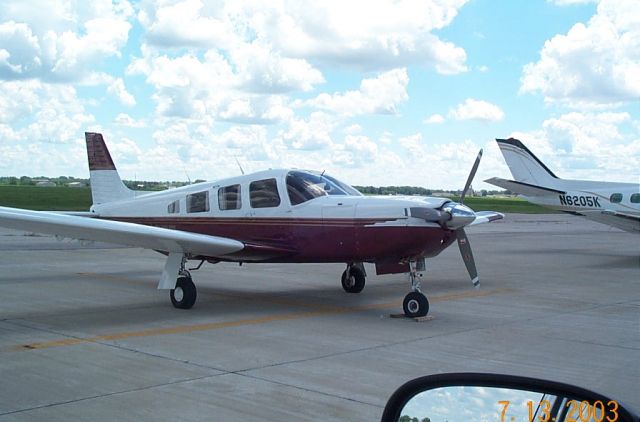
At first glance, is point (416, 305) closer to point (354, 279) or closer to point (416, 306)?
point (416, 306)

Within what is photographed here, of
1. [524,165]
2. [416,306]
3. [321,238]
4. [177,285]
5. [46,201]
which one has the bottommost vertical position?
[416,306]

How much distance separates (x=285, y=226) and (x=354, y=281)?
2.47 meters

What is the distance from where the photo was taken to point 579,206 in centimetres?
2381

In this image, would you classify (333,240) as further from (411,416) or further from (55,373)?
(411,416)

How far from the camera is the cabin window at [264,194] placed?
11.3 meters

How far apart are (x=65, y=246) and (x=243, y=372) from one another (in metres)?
17.5

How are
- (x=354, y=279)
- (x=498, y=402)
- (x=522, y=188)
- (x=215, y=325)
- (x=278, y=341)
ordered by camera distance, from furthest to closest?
(x=522, y=188), (x=354, y=279), (x=215, y=325), (x=278, y=341), (x=498, y=402)

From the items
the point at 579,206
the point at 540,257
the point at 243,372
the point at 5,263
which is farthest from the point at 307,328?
the point at 579,206

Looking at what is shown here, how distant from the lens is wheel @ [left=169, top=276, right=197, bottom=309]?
34.9 ft

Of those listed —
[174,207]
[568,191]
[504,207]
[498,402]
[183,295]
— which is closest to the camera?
[498,402]

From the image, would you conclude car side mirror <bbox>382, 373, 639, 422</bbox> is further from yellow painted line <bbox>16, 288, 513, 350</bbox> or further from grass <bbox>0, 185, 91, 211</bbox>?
grass <bbox>0, 185, 91, 211</bbox>

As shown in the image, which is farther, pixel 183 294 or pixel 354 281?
pixel 354 281

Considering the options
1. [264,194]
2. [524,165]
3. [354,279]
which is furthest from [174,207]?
[524,165]

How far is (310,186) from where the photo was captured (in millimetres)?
11125
